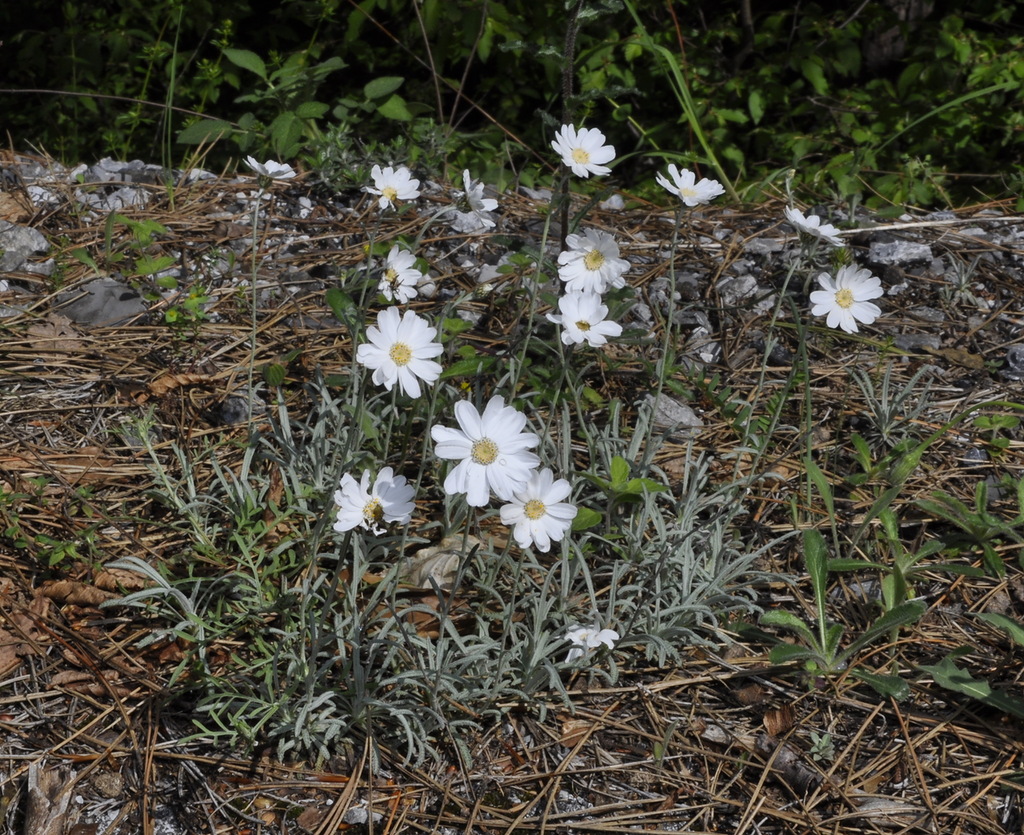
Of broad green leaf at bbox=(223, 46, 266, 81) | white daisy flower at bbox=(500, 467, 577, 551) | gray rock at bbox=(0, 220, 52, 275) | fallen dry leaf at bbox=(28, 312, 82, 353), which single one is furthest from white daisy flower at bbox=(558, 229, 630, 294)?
broad green leaf at bbox=(223, 46, 266, 81)

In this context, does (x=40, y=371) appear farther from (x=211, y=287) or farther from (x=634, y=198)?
(x=634, y=198)

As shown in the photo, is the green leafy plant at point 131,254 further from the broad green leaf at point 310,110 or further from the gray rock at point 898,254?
the gray rock at point 898,254

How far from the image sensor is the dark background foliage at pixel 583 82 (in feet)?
12.5

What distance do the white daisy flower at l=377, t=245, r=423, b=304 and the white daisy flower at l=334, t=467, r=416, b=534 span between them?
494 millimetres

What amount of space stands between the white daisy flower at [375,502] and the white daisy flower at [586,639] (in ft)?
1.47

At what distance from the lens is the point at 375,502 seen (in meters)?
1.56

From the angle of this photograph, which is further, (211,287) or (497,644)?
(211,287)

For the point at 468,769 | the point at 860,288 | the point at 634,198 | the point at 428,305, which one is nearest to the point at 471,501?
the point at 468,769

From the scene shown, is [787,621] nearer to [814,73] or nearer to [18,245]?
[18,245]

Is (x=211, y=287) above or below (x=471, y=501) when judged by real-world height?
below

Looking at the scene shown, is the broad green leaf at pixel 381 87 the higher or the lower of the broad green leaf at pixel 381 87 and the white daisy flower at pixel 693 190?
the lower

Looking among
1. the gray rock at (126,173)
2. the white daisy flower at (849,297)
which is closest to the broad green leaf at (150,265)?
the gray rock at (126,173)

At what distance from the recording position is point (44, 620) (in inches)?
73.1

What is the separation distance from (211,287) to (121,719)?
4.62ft
